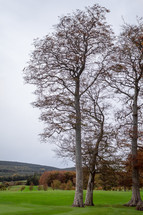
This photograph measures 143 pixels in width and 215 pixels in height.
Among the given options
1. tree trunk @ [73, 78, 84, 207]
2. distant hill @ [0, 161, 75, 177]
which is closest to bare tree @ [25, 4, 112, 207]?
tree trunk @ [73, 78, 84, 207]

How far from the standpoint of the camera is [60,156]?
72.7 ft

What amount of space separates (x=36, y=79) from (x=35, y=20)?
14472 millimetres

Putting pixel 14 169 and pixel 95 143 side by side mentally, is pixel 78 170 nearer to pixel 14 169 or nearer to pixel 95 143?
pixel 95 143

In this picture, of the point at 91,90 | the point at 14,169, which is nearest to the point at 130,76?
the point at 91,90

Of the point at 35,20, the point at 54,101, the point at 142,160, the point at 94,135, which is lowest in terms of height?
the point at 142,160

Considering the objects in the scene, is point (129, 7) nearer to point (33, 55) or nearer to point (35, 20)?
point (33, 55)

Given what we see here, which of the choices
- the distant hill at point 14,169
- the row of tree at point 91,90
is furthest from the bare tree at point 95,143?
the distant hill at point 14,169

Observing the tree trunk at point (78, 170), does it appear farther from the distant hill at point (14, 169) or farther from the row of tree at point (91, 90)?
the distant hill at point (14, 169)

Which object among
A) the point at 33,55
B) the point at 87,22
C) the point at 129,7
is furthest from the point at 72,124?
the point at 129,7

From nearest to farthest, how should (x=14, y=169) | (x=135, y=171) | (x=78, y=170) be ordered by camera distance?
1. (x=78, y=170)
2. (x=135, y=171)
3. (x=14, y=169)

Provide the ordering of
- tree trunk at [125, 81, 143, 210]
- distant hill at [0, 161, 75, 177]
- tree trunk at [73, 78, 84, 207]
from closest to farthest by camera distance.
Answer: tree trunk at [73, 78, 84, 207]
tree trunk at [125, 81, 143, 210]
distant hill at [0, 161, 75, 177]

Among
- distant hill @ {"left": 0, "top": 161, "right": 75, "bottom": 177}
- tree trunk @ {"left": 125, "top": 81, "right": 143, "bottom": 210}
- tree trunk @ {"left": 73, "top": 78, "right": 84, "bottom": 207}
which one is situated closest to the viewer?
tree trunk @ {"left": 73, "top": 78, "right": 84, "bottom": 207}

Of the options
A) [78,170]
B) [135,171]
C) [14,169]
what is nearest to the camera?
[78,170]

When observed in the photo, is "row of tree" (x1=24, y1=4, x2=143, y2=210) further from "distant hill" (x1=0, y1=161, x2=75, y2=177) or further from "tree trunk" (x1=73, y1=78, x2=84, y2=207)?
"distant hill" (x1=0, y1=161, x2=75, y2=177)
